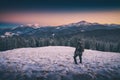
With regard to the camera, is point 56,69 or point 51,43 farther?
point 51,43

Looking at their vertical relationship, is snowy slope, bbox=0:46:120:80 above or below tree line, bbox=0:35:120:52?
above

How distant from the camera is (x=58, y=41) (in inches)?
2395

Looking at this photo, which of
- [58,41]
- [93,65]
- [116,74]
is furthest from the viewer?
[58,41]

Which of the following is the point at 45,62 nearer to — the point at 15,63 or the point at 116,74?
the point at 15,63

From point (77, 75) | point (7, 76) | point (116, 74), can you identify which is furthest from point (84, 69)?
point (7, 76)

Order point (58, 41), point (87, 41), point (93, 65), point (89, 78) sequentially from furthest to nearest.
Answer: point (58, 41)
point (87, 41)
point (93, 65)
point (89, 78)

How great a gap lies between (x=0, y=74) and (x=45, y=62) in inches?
160

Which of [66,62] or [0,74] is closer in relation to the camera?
[0,74]

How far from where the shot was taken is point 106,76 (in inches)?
562

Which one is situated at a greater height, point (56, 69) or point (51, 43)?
point (56, 69)

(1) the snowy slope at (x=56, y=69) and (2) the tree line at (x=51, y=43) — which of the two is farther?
(2) the tree line at (x=51, y=43)

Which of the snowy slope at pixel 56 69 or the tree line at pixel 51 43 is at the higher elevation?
the snowy slope at pixel 56 69

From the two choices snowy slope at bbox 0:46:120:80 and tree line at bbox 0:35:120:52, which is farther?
tree line at bbox 0:35:120:52

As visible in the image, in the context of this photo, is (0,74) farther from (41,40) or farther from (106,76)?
(41,40)
